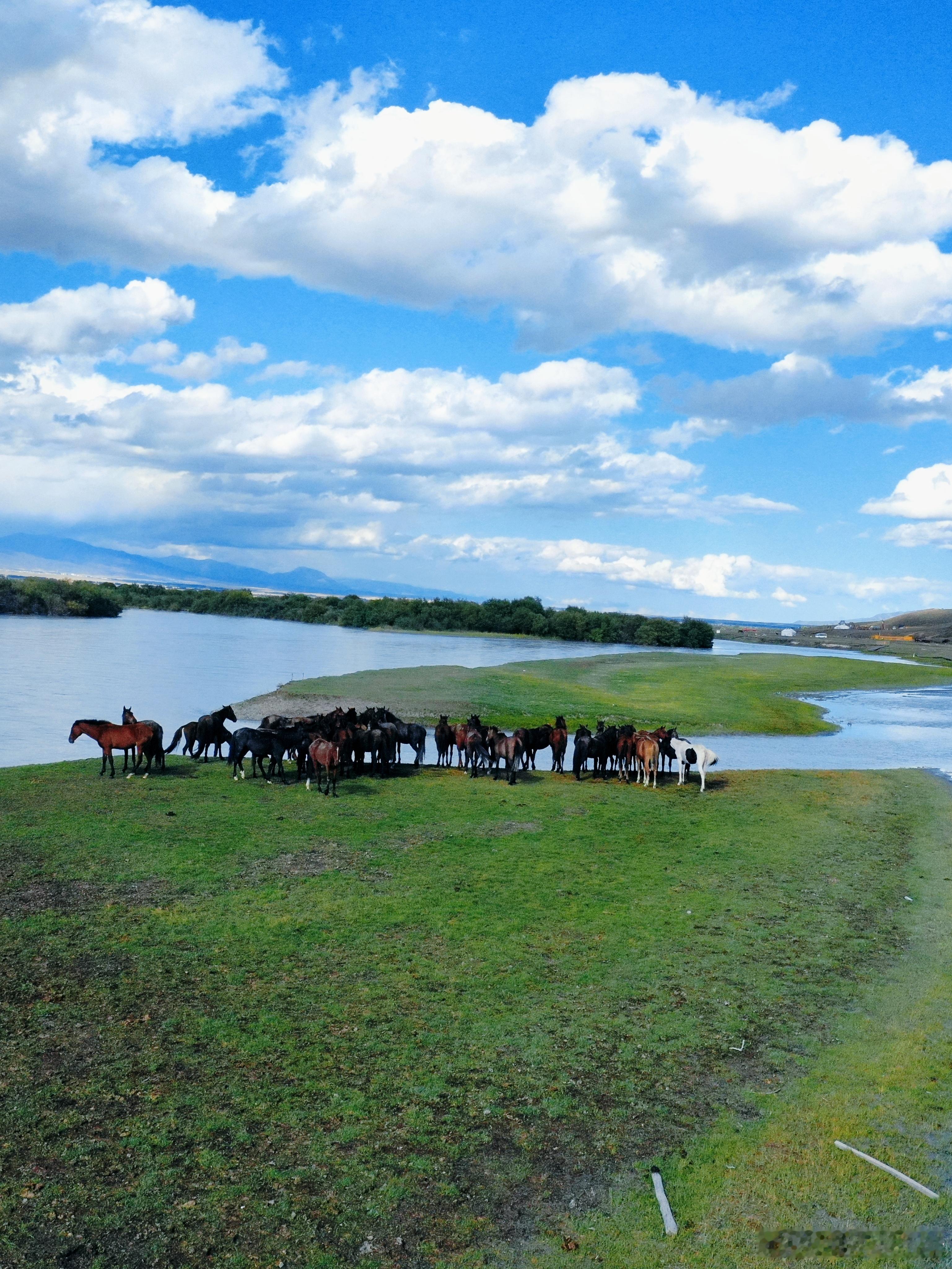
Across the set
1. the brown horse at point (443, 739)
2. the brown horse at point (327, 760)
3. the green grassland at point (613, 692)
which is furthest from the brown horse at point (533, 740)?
the green grassland at point (613, 692)

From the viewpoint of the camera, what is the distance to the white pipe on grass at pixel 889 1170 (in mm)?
5758

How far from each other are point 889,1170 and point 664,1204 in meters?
1.65

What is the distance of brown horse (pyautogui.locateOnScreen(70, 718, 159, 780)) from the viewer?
17547mm

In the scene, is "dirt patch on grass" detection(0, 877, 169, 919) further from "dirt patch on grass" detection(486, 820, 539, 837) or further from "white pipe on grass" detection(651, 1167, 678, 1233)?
"white pipe on grass" detection(651, 1167, 678, 1233)

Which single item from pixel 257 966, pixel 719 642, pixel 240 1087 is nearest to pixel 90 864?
pixel 257 966

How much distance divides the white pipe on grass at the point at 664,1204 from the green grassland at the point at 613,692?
26.7 meters

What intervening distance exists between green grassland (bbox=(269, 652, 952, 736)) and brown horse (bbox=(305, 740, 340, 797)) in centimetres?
1441

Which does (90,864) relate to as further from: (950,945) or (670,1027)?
(950,945)

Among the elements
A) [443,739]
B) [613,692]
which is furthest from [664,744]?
[613,692]

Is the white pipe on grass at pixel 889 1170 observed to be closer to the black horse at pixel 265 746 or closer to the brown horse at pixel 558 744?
the black horse at pixel 265 746

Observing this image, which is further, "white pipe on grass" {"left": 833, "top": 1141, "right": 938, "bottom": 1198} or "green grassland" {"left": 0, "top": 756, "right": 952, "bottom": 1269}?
"white pipe on grass" {"left": 833, "top": 1141, "right": 938, "bottom": 1198}

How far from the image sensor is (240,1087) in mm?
6590

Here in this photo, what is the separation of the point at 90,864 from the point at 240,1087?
242 inches

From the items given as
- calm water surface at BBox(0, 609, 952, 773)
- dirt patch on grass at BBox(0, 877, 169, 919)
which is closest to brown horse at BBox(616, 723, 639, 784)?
calm water surface at BBox(0, 609, 952, 773)
